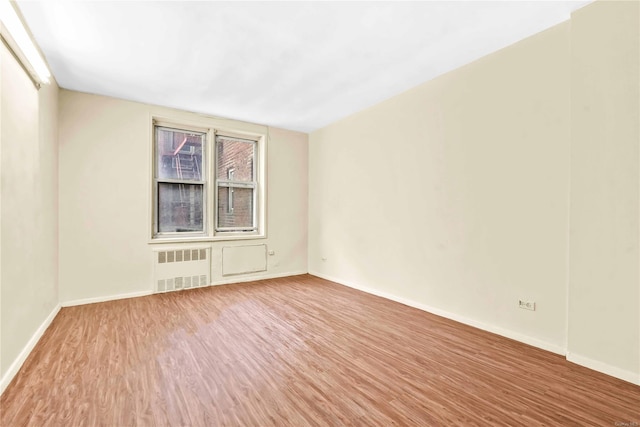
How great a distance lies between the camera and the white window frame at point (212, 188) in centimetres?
→ 450

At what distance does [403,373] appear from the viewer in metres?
2.19

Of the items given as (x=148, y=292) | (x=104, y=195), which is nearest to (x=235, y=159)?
(x=104, y=195)

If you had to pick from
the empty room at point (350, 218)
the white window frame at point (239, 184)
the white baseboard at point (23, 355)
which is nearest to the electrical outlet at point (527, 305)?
the empty room at point (350, 218)

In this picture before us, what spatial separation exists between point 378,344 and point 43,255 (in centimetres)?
352

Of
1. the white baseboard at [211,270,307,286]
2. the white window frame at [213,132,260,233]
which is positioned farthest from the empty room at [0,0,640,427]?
the white window frame at [213,132,260,233]

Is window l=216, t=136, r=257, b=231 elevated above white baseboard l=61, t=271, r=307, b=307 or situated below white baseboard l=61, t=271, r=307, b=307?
above

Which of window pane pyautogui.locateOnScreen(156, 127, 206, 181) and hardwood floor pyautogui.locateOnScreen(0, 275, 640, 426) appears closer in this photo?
hardwood floor pyautogui.locateOnScreen(0, 275, 640, 426)

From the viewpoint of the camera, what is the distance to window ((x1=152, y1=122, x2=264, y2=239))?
4613 millimetres

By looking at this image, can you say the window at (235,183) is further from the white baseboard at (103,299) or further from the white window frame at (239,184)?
the white baseboard at (103,299)

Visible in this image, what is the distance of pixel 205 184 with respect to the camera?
4.92 m

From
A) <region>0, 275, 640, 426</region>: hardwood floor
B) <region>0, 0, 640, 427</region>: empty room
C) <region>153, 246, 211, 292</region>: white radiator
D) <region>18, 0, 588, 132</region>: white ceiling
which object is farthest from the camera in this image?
<region>153, 246, 211, 292</region>: white radiator

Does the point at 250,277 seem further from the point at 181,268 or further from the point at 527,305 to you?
the point at 527,305

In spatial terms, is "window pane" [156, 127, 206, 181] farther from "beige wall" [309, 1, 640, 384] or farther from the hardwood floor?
"beige wall" [309, 1, 640, 384]

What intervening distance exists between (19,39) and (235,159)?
3253 mm
